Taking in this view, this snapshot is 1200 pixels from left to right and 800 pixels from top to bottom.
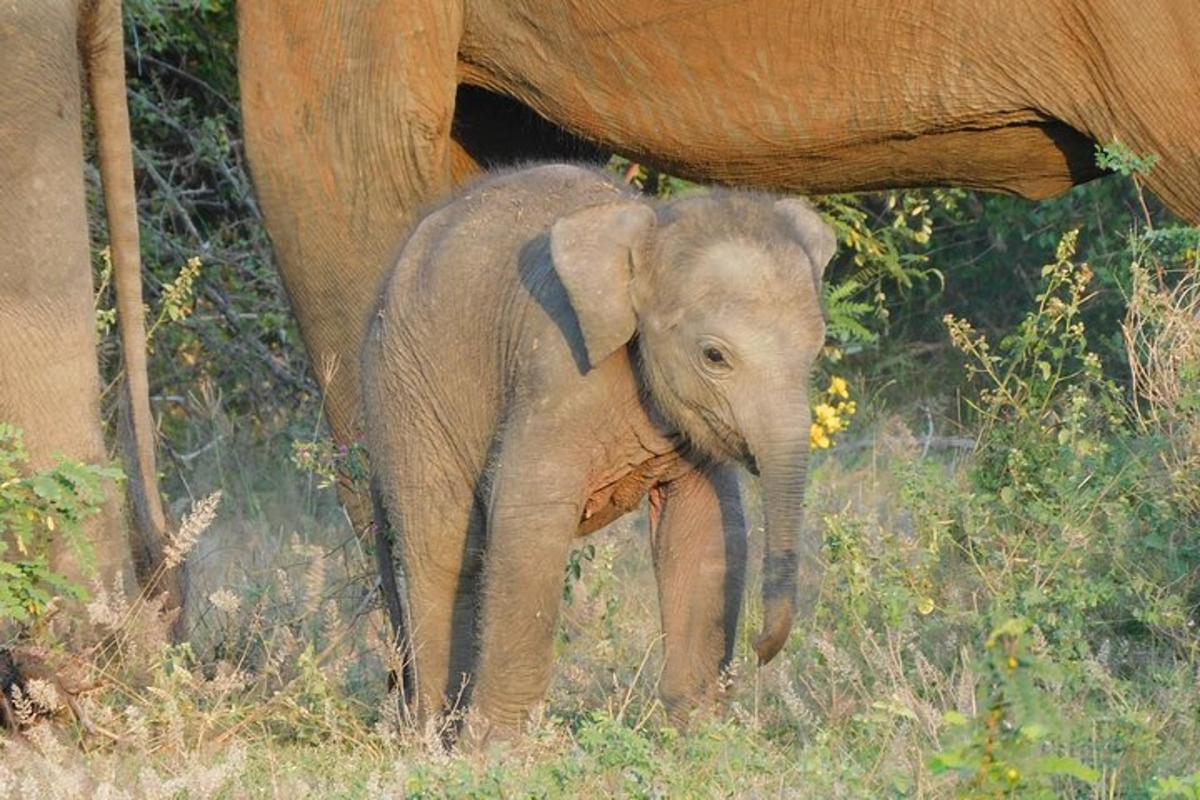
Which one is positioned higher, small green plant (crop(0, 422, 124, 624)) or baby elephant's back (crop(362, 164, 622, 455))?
baby elephant's back (crop(362, 164, 622, 455))

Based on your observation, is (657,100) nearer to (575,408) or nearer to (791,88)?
(791,88)

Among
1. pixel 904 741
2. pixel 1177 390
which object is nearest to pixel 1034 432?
pixel 1177 390

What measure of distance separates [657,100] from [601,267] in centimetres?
177

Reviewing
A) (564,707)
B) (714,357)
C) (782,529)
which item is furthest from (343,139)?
(782,529)

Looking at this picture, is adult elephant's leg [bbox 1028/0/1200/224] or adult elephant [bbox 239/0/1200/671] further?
adult elephant [bbox 239/0/1200/671]

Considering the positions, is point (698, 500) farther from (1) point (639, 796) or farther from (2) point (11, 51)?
(2) point (11, 51)

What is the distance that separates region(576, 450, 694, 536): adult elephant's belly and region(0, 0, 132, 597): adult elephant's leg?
1061 mm

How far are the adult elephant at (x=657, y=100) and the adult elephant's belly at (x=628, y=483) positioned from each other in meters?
1.44

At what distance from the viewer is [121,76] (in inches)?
232

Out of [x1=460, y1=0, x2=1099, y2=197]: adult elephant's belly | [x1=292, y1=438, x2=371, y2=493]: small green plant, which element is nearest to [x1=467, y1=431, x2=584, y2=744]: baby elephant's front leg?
[x1=292, y1=438, x2=371, y2=493]: small green plant

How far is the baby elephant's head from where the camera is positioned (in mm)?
4762

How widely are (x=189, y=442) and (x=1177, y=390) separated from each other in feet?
13.7

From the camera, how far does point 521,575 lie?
5.05m

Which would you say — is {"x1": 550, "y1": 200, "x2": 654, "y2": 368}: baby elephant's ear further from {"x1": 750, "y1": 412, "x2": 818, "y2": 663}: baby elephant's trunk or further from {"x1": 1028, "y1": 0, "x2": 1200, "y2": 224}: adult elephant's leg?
{"x1": 1028, "y1": 0, "x2": 1200, "y2": 224}: adult elephant's leg
